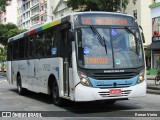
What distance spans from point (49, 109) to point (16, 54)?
796 centimetres

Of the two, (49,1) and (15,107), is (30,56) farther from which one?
(49,1)

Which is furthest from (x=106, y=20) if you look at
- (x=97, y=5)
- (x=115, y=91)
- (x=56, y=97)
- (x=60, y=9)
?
(x=60, y=9)

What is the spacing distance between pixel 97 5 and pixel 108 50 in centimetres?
4019

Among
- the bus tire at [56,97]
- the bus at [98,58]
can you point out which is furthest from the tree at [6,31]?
the bus at [98,58]

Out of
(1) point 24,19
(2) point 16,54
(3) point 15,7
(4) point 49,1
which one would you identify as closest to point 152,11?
(2) point 16,54

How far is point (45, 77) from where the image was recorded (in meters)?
14.7

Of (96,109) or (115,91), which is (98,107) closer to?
(96,109)

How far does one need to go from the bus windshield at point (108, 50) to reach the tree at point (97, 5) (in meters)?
39.2

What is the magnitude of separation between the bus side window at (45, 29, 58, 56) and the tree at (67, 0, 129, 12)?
37.2m

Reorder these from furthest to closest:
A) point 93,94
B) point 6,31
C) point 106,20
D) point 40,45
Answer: point 6,31
point 40,45
point 106,20
point 93,94

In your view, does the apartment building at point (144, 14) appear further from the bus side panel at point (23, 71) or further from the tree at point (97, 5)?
the bus side panel at point (23, 71)

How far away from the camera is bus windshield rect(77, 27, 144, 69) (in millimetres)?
→ 11664

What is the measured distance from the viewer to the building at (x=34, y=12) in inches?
3807

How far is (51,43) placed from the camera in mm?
13992
